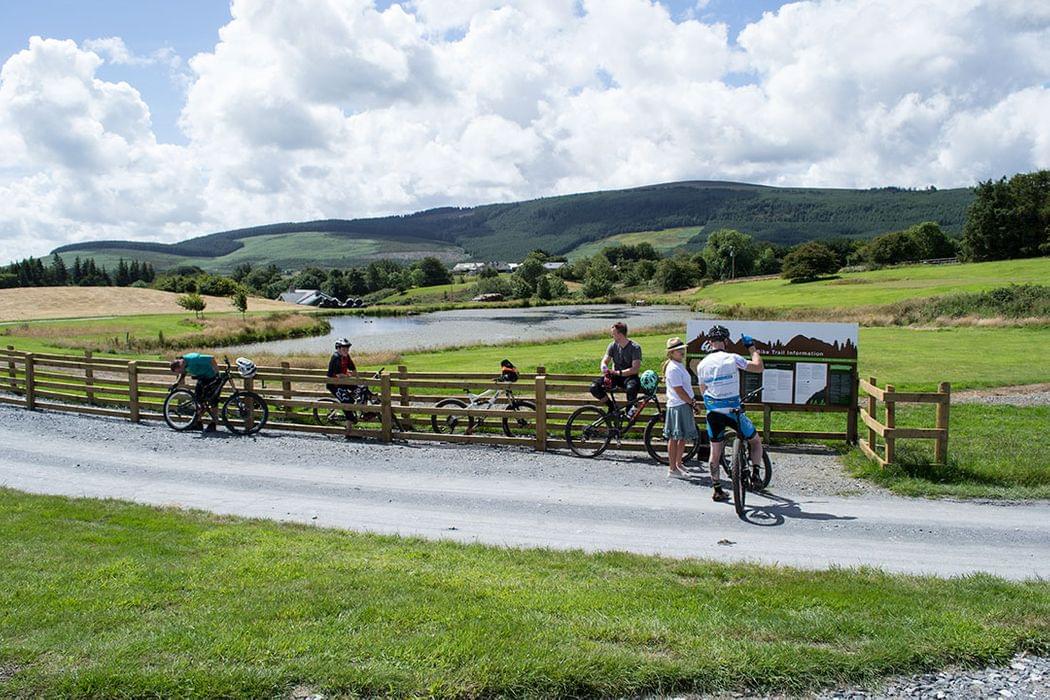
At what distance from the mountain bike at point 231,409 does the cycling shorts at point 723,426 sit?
30.4 feet

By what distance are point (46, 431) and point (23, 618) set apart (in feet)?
39.0

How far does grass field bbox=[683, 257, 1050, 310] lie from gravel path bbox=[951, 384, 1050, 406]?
42983 millimetres

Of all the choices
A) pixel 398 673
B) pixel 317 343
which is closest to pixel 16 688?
pixel 398 673

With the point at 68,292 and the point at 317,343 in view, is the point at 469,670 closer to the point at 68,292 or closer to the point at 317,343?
the point at 317,343

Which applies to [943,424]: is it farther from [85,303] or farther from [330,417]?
[85,303]

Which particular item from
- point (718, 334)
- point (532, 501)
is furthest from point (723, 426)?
point (532, 501)

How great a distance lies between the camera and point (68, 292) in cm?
9788

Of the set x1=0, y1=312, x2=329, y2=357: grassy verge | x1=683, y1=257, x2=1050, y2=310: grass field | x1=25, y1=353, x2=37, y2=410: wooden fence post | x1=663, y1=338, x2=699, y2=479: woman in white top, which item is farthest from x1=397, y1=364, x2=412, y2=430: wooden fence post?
A: x1=683, y1=257, x2=1050, y2=310: grass field

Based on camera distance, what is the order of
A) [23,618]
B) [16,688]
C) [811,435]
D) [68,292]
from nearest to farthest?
[16,688] < [23,618] < [811,435] < [68,292]

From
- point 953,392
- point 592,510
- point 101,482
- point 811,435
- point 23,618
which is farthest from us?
point 953,392

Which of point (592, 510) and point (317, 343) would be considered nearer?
point (592, 510)

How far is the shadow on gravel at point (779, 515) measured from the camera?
29.1ft

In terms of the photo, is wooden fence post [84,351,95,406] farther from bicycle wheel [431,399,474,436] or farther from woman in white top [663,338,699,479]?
woman in white top [663,338,699,479]

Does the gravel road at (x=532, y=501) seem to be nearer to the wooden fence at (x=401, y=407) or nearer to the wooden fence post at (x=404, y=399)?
the wooden fence at (x=401, y=407)
